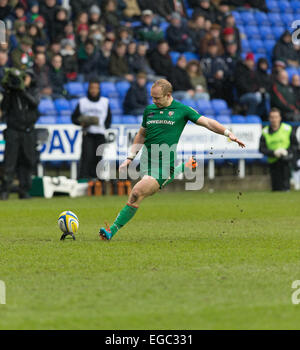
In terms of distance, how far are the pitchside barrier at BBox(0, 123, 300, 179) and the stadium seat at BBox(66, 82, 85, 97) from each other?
1.61 metres

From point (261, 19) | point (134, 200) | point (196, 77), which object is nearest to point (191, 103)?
point (196, 77)

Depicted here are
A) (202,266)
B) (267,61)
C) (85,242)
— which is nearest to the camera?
(202,266)

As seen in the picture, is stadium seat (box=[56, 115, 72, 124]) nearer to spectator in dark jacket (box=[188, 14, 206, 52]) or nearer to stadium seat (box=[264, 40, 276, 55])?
spectator in dark jacket (box=[188, 14, 206, 52])

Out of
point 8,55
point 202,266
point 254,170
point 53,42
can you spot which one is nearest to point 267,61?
point 254,170

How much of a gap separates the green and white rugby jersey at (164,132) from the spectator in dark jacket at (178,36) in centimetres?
1456

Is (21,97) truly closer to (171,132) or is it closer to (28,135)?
(28,135)

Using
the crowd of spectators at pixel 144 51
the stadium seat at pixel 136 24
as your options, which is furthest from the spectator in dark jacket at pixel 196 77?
the stadium seat at pixel 136 24

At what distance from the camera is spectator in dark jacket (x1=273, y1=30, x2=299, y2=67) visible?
2723 cm

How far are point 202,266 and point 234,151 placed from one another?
47.1ft

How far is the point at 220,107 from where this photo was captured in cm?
2402

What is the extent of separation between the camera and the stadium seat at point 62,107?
21453 mm

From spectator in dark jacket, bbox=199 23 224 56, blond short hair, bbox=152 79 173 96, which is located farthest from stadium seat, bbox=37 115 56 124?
blond short hair, bbox=152 79 173 96

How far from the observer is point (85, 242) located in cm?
1073

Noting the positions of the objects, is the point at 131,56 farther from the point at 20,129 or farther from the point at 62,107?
the point at 20,129
